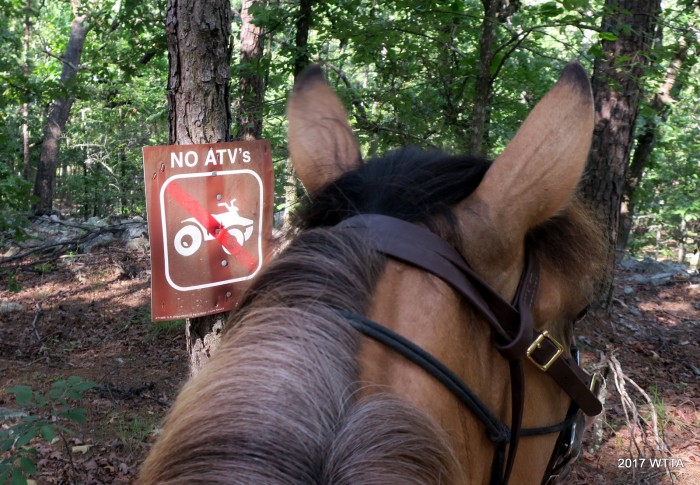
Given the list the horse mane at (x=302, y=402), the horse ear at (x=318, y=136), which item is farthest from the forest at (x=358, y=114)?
the horse mane at (x=302, y=402)

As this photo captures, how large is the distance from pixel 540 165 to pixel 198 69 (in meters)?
2.47

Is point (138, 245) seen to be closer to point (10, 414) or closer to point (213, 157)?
point (10, 414)

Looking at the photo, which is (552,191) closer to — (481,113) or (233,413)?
(233,413)

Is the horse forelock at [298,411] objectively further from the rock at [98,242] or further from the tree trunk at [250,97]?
the rock at [98,242]

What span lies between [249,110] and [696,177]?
566 inches

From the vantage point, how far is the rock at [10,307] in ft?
32.1

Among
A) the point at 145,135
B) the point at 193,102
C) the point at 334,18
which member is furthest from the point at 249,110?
the point at 145,135

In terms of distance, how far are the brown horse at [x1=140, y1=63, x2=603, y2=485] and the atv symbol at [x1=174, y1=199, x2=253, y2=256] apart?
145 centimetres

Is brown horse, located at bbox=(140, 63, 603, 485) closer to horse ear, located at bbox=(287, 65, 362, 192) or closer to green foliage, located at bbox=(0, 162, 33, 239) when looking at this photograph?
horse ear, located at bbox=(287, 65, 362, 192)

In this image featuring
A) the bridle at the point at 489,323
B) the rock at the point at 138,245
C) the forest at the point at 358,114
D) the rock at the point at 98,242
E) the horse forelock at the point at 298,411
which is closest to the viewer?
the horse forelock at the point at 298,411

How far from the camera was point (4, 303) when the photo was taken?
1003cm

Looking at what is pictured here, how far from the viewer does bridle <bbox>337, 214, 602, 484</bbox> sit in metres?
1.16

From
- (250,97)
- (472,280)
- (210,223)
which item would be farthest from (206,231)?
(250,97)

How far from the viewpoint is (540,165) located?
1.32m
